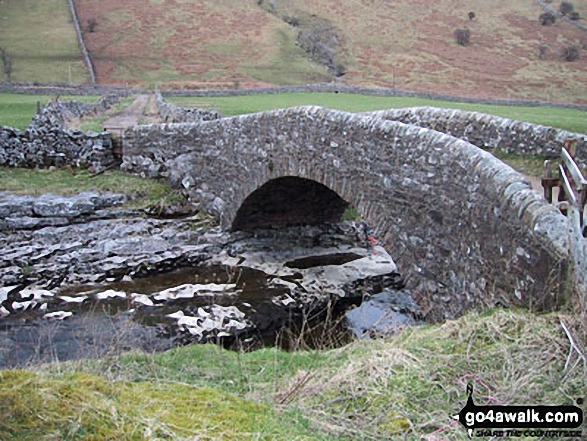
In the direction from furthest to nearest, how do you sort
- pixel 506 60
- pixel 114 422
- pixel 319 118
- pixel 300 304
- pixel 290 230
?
pixel 506 60, pixel 290 230, pixel 300 304, pixel 319 118, pixel 114 422

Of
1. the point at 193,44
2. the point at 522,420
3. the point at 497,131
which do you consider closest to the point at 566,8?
the point at 193,44

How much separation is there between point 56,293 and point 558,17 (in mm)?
85585

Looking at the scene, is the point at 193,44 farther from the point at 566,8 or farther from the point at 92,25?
the point at 566,8

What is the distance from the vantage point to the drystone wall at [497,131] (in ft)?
36.0

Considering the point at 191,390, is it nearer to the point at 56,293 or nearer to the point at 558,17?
the point at 56,293

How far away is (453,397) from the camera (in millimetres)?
4172

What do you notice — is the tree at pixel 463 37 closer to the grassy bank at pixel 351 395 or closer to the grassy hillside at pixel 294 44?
the grassy hillside at pixel 294 44

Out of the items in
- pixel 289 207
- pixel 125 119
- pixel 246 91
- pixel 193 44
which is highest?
pixel 193 44

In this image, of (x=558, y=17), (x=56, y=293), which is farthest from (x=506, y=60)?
(x=56, y=293)

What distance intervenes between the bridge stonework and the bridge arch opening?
0.36m

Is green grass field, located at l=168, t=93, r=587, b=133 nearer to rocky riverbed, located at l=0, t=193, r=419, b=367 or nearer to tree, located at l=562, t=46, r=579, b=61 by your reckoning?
rocky riverbed, located at l=0, t=193, r=419, b=367

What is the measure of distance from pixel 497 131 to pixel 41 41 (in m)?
66.6

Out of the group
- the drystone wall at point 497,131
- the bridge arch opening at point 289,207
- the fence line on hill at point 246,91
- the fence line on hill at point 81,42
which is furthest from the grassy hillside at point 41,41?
the drystone wall at point 497,131

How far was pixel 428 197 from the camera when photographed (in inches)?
328
